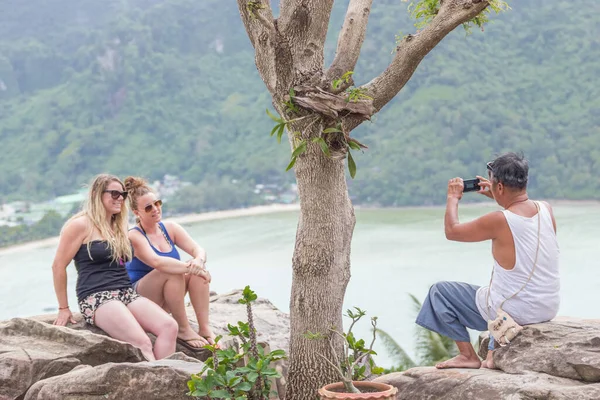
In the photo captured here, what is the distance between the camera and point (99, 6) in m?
41.1

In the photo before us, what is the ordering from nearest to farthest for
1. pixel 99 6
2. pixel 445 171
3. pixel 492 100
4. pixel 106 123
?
pixel 445 171 → pixel 492 100 → pixel 106 123 → pixel 99 6

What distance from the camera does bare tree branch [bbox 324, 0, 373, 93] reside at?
15.3ft

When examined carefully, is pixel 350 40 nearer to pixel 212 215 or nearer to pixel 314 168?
pixel 314 168

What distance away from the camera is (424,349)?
12641mm

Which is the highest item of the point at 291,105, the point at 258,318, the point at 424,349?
the point at 291,105

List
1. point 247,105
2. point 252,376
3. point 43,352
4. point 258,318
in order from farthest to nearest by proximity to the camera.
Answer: point 247,105 < point 258,318 < point 43,352 < point 252,376

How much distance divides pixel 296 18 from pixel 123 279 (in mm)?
2148

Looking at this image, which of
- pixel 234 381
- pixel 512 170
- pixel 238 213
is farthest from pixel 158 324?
pixel 238 213

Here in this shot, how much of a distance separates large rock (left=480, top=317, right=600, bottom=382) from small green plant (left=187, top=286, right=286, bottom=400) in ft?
3.97

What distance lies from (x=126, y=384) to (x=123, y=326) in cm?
101

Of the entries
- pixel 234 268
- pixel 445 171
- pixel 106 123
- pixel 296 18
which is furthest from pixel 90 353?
pixel 106 123

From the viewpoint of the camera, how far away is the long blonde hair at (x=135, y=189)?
5723 mm

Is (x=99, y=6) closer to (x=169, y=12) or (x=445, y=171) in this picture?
(x=169, y=12)

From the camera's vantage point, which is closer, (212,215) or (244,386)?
(244,386)
